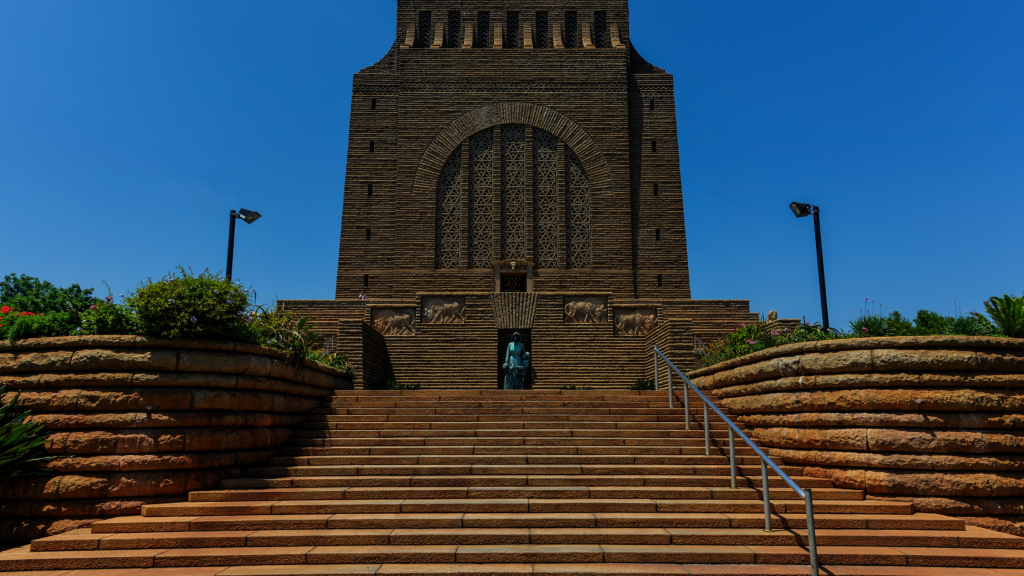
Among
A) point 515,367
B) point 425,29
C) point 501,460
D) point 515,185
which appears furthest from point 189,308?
point 425,29

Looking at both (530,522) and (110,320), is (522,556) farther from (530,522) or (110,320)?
(110,320)

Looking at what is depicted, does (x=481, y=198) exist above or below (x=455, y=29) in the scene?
below

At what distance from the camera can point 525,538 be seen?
5.77 m

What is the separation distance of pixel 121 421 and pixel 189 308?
142cm

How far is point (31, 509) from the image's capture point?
21.9ft

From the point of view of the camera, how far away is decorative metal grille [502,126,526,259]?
68.6 ft

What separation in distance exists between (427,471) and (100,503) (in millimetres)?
3539

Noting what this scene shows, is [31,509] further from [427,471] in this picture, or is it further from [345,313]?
[345,313]

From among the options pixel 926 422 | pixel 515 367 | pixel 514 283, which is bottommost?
pixel 926 422

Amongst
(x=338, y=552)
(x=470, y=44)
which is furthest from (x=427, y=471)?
(x=470, y=44)

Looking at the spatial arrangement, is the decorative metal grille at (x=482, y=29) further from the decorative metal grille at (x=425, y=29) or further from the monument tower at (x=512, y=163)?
the decorative metal grille at (x=425, y=29)

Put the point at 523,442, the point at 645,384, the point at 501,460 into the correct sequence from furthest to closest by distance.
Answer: the point at 645,384
the point at 523,442
the point at 501,460

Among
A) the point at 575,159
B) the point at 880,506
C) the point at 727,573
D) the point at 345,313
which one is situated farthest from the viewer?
the point at 575,159

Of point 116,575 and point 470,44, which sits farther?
point 470,44
